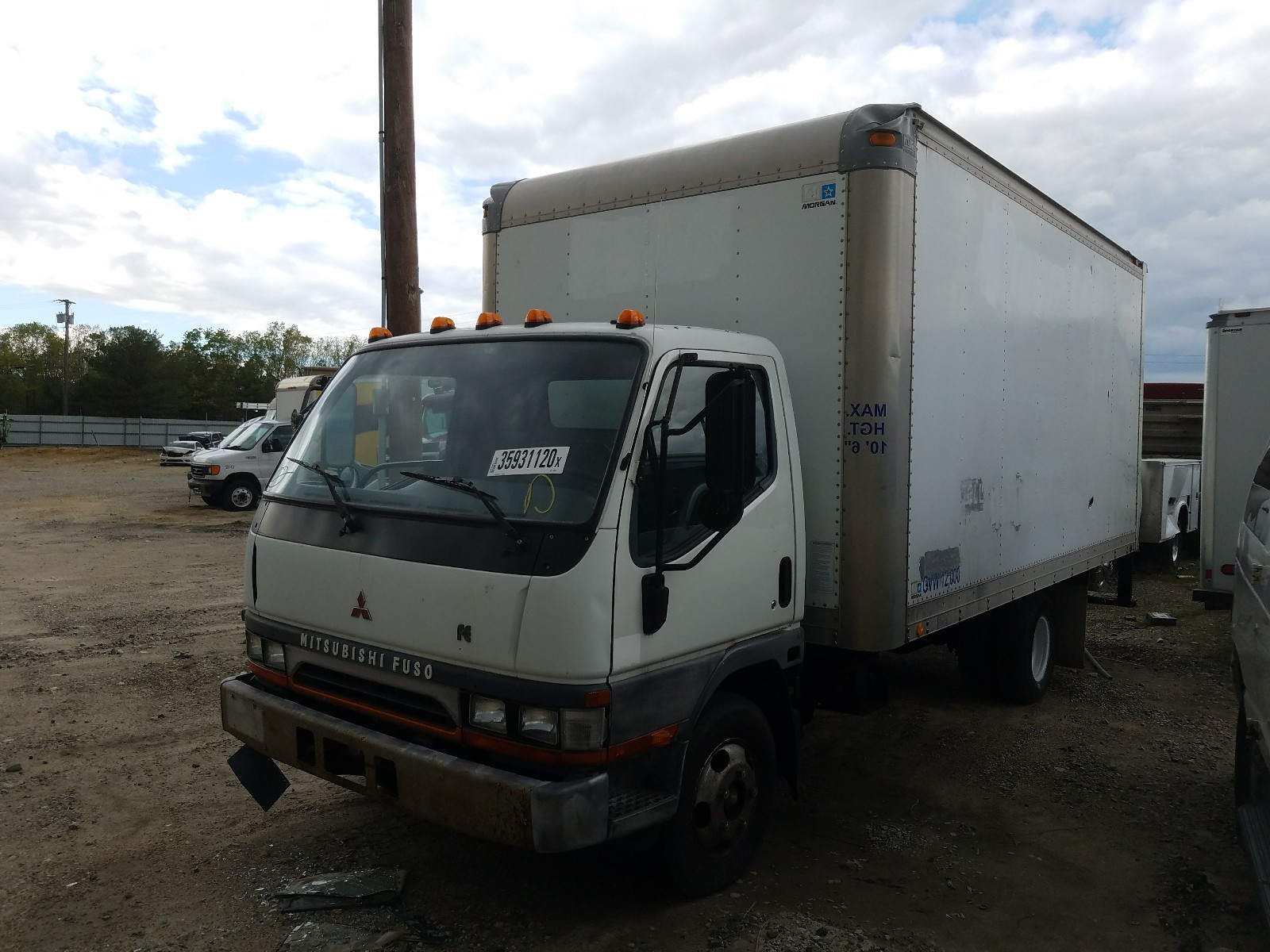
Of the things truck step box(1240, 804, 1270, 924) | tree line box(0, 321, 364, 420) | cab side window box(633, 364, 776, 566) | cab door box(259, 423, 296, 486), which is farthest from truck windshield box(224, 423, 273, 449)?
tree line box(0, 321, 364, 420)

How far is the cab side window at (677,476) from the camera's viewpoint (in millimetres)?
3475

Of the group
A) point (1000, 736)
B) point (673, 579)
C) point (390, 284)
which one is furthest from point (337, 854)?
point (390, 284)

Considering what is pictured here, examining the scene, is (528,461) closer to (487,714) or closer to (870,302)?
(487,714)

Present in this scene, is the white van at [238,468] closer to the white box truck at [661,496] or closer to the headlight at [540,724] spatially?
the white box truck at [661,496]

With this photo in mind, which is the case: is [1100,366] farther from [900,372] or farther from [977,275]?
[900,372]

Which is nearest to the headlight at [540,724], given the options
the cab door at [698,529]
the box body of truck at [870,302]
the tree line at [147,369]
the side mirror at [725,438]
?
the cab door at [698,529]

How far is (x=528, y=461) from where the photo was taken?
3.55 metres

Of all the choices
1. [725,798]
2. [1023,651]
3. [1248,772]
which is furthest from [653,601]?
[1023,651]

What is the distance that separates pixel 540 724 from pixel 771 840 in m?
1.92

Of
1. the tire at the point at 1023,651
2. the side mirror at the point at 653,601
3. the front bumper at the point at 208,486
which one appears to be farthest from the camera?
the front bumper at the point at 208,486

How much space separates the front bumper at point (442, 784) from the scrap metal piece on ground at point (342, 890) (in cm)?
48

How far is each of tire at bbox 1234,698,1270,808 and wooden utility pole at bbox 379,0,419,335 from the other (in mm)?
6143

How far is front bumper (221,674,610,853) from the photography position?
10.5 feet

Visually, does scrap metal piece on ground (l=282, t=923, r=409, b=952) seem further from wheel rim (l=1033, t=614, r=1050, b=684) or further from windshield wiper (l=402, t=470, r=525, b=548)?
wheel rim (l=1033, t=614, r=1050, b=684)
